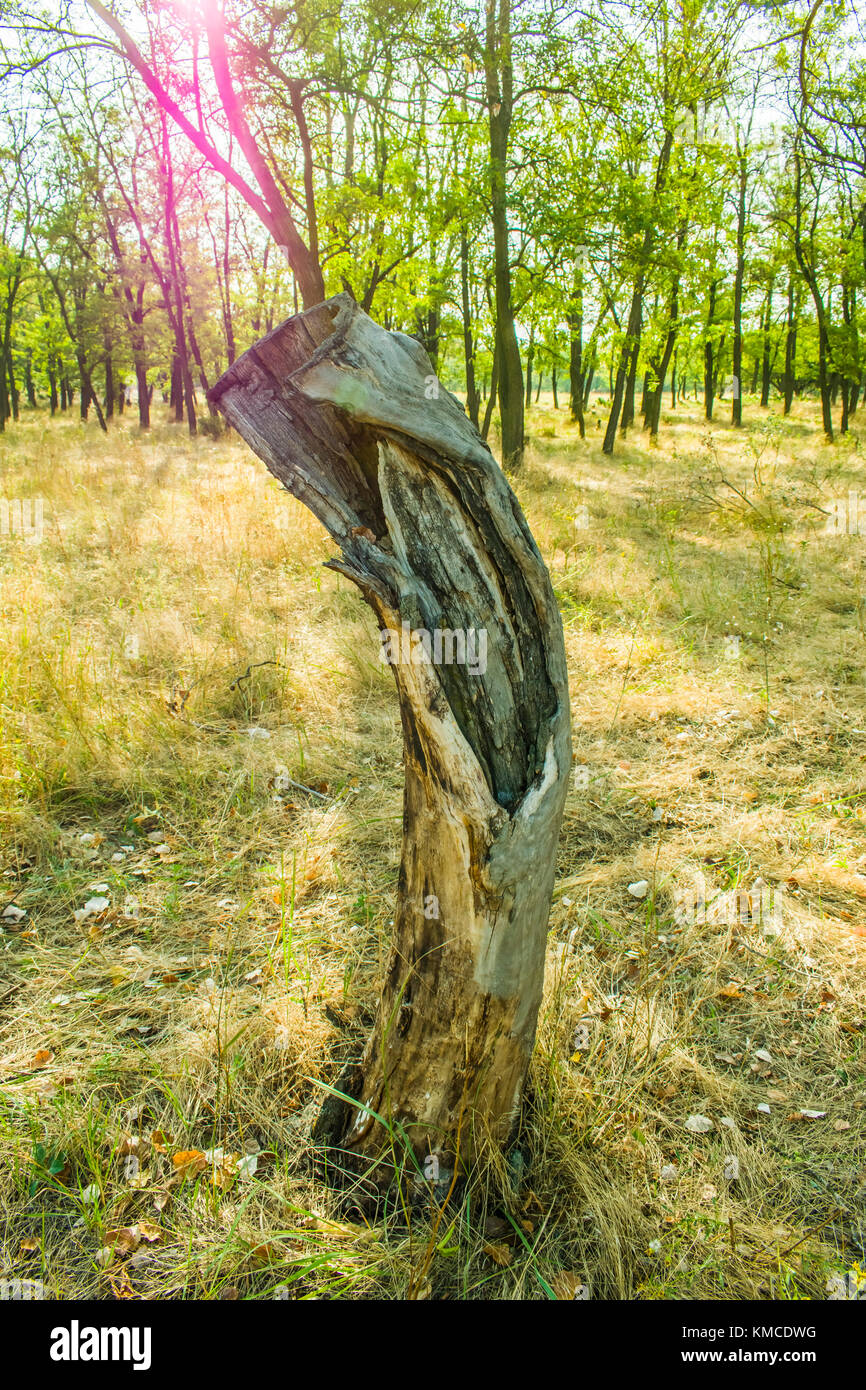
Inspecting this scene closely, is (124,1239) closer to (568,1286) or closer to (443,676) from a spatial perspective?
(568,1286)

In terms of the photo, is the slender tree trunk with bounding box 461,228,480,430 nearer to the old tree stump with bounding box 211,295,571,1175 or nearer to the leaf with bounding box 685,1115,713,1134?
the old tree stump with bounding box 211,295,571,1175

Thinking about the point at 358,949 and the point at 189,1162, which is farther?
the point at 358,949

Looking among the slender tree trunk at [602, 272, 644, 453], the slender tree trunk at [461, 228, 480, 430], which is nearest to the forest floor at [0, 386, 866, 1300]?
the slender tree trunk at [602, 272, 644, 453]

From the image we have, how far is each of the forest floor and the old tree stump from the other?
14.5 inches

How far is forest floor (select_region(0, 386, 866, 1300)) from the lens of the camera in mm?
1835

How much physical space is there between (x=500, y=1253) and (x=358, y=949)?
3.93 feet

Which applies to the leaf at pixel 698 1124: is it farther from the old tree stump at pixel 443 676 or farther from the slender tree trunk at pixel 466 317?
the slender tree trunk at pixel 466 317

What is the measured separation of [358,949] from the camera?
2.82 metres

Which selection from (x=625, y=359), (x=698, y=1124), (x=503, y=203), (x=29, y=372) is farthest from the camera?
(x=29, y=372)

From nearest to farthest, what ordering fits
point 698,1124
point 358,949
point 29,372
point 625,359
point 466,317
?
point 698,1124 → point 358,949 → point 625,359 → point 466,317 → point 29,372

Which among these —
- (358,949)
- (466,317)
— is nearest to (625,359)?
(466,317)

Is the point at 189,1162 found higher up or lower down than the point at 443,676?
lower down

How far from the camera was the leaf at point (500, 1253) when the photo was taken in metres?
1.79
